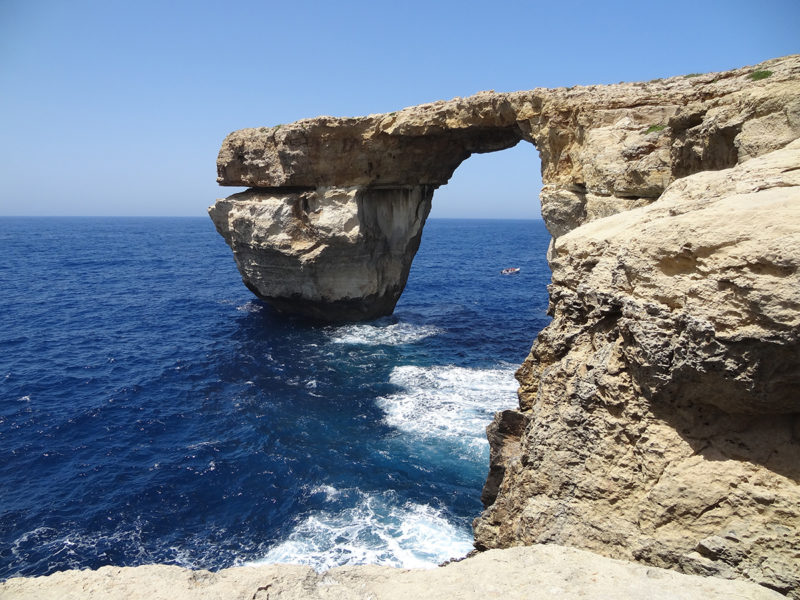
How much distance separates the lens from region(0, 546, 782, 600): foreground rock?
18.6 feet

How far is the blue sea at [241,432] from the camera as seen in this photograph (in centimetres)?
1414

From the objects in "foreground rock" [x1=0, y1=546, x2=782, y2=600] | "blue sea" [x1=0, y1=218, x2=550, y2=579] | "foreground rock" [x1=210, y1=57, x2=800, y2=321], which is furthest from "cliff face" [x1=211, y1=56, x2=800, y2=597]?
"blue sea" [x1=0, y1=218, x2=550, y2=579]

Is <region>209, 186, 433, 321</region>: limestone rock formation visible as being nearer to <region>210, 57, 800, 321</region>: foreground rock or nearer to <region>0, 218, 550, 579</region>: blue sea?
<region>210, 57, 800, 321</region>: foreground rock

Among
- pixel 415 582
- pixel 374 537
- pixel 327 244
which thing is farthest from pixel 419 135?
pixel 415 582

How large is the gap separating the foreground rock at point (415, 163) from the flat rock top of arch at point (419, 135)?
0.23ft

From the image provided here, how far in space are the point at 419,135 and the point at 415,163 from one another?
12.6 ft

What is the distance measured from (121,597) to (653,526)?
6.66 m

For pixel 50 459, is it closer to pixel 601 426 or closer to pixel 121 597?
pixel 121 597

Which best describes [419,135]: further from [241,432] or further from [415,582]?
[415,582]

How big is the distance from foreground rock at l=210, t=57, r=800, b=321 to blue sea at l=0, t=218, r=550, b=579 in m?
4.24

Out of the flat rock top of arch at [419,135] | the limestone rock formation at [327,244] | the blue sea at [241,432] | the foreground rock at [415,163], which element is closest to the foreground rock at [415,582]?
the blue sea at [241,432]

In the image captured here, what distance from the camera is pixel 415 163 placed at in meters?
30.7

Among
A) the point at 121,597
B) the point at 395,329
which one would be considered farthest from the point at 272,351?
the point at 121,597

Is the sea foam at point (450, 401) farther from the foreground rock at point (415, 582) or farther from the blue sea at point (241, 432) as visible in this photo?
the foreground rock at point (415, 582)
